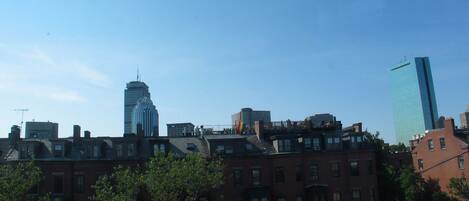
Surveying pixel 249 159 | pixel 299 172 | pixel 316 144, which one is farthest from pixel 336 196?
pixel 249 159

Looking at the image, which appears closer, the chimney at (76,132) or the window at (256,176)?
the chimney at (76,132)

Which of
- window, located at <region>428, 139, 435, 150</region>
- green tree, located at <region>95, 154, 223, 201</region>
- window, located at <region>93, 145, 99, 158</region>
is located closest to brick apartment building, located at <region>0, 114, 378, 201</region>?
window, located at <region>93, 145, 99, 158</region>

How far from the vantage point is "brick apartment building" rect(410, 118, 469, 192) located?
66.4 metres

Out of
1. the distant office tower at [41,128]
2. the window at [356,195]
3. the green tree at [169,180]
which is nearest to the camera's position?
the green tree at [169,180]

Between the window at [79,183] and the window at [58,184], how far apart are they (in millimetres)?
1289

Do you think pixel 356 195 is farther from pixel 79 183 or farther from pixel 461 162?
pixel 79 183

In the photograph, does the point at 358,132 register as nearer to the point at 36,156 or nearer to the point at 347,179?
the point at 347,179

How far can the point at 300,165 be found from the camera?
57.1m

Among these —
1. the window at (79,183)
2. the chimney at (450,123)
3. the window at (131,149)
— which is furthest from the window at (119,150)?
the chimney at (450,123)

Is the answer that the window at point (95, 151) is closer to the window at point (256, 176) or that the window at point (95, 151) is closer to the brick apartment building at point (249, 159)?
the brick apartment building at point (249, 159)

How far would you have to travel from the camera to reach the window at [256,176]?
56250 mm

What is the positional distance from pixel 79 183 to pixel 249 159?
1800 cm

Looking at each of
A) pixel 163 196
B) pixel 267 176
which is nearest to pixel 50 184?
pixel 163 196

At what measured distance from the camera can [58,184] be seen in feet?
171
